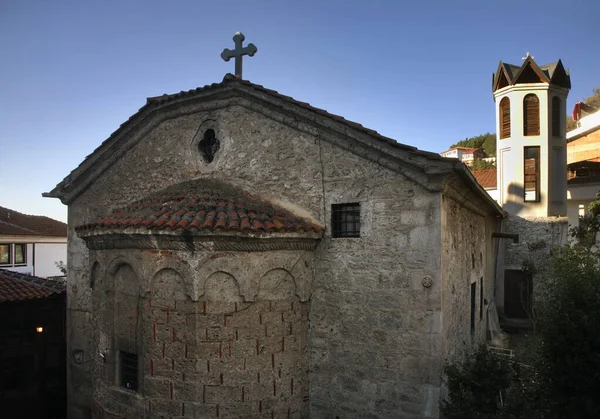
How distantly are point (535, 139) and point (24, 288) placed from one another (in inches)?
579

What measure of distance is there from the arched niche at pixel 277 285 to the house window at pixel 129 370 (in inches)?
85.9

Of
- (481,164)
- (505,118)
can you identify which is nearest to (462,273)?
(505,118)

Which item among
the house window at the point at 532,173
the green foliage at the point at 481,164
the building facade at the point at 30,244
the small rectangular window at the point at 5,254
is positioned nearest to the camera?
the house window at the point at 532,173

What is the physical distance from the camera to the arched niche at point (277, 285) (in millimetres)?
5984

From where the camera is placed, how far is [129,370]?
639 centimetres

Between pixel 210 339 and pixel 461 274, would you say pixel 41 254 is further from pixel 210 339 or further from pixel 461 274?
pixel 461 274

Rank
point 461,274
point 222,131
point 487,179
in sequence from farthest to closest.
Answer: point 487,179
point 461,274
point 222,131

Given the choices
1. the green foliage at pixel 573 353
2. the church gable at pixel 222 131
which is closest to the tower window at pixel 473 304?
the green foliage at pixel 573 353

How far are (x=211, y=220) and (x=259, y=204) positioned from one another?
4.33 ft

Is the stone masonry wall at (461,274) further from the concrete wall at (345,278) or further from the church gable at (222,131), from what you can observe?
the church gable at (222,131)

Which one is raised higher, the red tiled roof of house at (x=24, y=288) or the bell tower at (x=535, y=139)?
the bell tower at (x=535, y=139)

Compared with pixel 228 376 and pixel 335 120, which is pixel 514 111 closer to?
pixel 335 120

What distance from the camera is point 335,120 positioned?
630 centimetres

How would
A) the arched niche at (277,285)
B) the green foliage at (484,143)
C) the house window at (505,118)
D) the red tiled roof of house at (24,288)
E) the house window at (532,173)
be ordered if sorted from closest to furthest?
the arched niche at (277,285) → the red tiled roof of house at (24,288) → the house window at (532,173) → the house window at (505,118) → the green foliage at (484,143)
